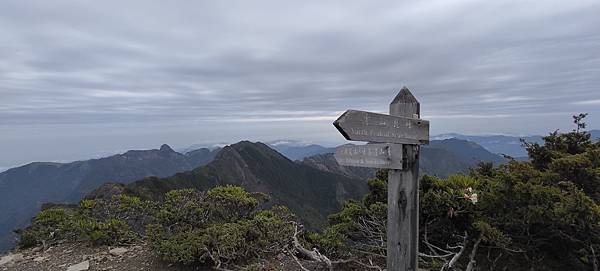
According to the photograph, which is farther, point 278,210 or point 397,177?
point 278,210

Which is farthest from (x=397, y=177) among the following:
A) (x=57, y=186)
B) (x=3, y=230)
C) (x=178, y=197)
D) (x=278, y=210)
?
(x=57, y=186)

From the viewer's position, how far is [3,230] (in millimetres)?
127562

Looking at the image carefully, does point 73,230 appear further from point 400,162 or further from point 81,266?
point 400,162

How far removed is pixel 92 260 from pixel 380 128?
19.6ft

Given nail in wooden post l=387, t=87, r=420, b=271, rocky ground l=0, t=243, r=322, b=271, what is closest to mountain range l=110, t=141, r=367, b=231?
rocky ground l=0, t=243, r=322, b=271

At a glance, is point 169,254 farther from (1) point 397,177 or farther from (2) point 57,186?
(2) point 57,186

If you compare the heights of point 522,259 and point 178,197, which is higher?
point 178,197

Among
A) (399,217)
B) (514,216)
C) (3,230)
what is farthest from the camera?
(3,230)

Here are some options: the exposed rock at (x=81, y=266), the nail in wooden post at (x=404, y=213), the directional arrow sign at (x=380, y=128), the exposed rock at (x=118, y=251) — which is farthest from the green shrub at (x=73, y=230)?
the directional arrow sign at (x=380, y=128)

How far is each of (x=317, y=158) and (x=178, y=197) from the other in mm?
111062

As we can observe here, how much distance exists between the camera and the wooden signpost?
11.1 feet

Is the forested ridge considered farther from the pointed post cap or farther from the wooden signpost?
the pointed post cap

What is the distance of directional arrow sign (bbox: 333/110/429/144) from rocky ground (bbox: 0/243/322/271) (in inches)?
137

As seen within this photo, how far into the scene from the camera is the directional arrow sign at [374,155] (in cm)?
344
